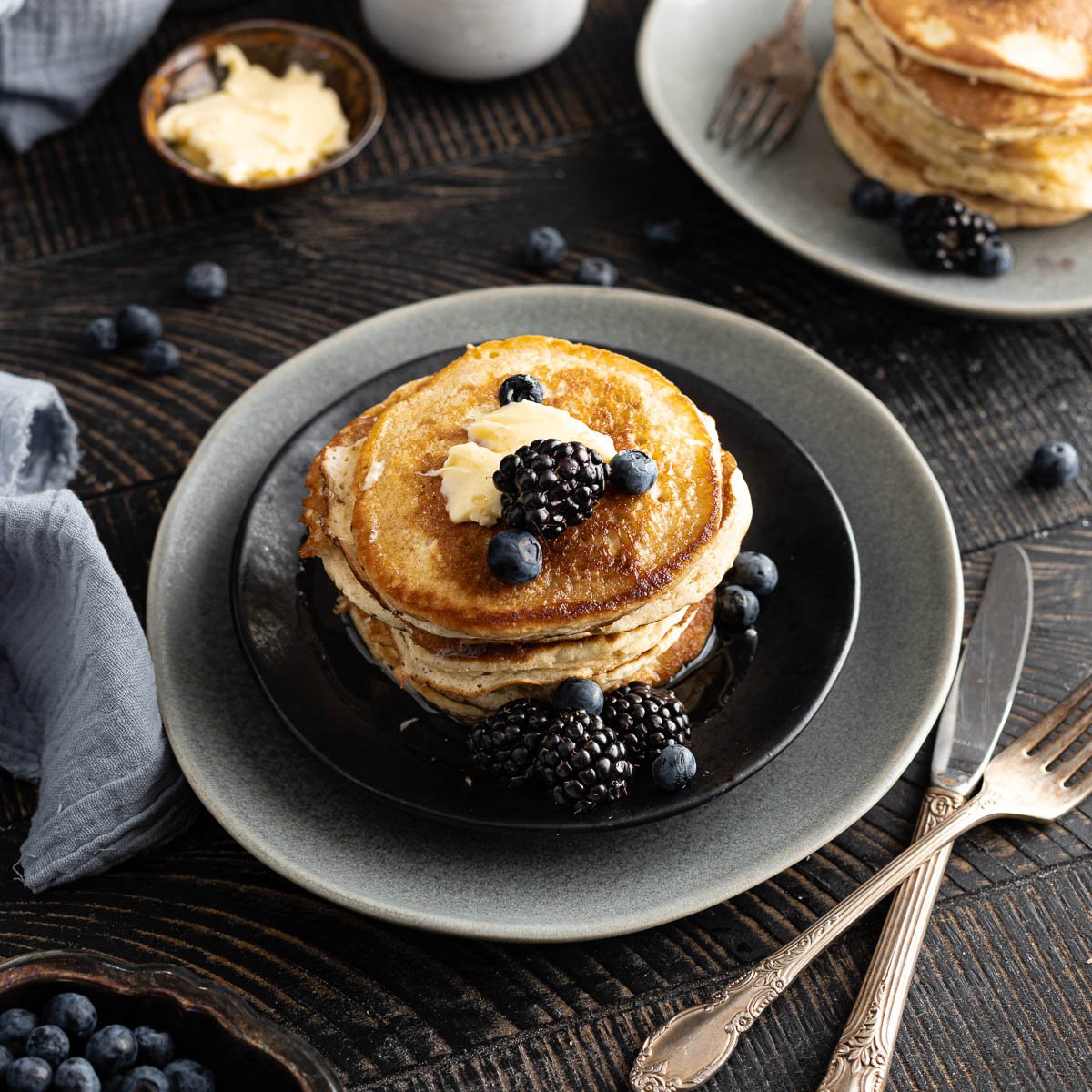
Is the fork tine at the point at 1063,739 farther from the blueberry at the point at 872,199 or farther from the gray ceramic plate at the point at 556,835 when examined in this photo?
the blueberry at the point at 872,199

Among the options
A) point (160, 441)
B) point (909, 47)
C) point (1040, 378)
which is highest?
point (909, 47)

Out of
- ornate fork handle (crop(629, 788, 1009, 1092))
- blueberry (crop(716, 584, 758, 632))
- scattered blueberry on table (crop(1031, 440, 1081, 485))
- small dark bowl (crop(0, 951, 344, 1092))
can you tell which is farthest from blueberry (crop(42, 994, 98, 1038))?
scattered blueberry on table (crop(1031, 440, 1081, 485))

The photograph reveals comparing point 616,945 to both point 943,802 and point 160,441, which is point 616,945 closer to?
point 943,802

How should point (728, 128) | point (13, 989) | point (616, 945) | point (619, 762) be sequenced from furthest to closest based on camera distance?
point (728, 128) < point (616, 945) < point (619, 762) < point (13, 989)

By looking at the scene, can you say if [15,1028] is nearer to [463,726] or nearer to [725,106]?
[463,726]

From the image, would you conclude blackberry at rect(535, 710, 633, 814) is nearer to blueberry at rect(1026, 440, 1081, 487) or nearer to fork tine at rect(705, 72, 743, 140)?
blueberry at rect(1026, 440, 1081, 487)

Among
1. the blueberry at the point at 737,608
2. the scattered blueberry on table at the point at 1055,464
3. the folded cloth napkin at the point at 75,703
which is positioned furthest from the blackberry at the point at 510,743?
the scattered blueberry on table at the point at 1055,464

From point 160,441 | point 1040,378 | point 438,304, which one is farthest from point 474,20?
point 1040,378

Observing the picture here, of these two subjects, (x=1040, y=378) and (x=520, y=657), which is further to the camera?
(x=1040, y=378)
